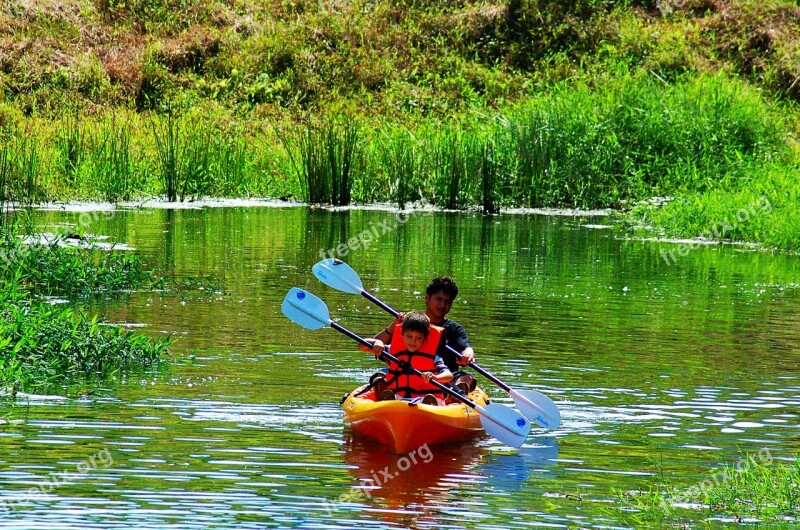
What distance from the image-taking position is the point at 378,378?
8.91 m

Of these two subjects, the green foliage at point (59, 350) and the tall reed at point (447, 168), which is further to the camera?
the tall reed at point (447, 168)

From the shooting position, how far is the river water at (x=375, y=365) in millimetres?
6902

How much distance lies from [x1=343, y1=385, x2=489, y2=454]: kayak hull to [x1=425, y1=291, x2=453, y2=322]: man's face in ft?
3.54

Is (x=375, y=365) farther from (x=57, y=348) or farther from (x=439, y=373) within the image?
(x=57, y=348)

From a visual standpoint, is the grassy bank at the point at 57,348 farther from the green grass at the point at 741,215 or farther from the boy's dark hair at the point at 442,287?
the green grass at the point at 741,215

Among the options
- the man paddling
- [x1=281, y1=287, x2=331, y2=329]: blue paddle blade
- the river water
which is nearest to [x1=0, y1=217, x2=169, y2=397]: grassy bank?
the river water

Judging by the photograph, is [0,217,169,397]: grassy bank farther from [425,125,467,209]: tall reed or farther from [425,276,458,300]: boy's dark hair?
[425,125,467,209]: tall reed

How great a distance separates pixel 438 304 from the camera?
9648 millimetres

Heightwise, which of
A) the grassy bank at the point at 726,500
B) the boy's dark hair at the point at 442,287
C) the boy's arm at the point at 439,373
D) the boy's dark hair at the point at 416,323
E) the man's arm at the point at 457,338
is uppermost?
the boy's dark hair at the point at 442,287

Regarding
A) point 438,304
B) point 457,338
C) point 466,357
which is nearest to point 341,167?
point 457,338

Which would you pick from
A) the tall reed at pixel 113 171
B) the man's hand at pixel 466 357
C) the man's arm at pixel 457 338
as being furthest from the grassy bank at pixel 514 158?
the man's hand at pixel 466 357

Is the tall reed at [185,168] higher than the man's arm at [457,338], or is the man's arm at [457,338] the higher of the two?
the tall reed at [185,168]

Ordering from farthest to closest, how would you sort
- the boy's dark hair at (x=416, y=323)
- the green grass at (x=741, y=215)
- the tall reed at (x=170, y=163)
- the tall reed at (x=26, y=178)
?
the tall reed at (x=170, y=163)
the tall reed at (x=26, y=178)
the green grass at (x=741, y=215)
the boy's dark hair at (x=416, y=323)

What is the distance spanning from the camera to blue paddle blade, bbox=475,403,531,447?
8.36m
